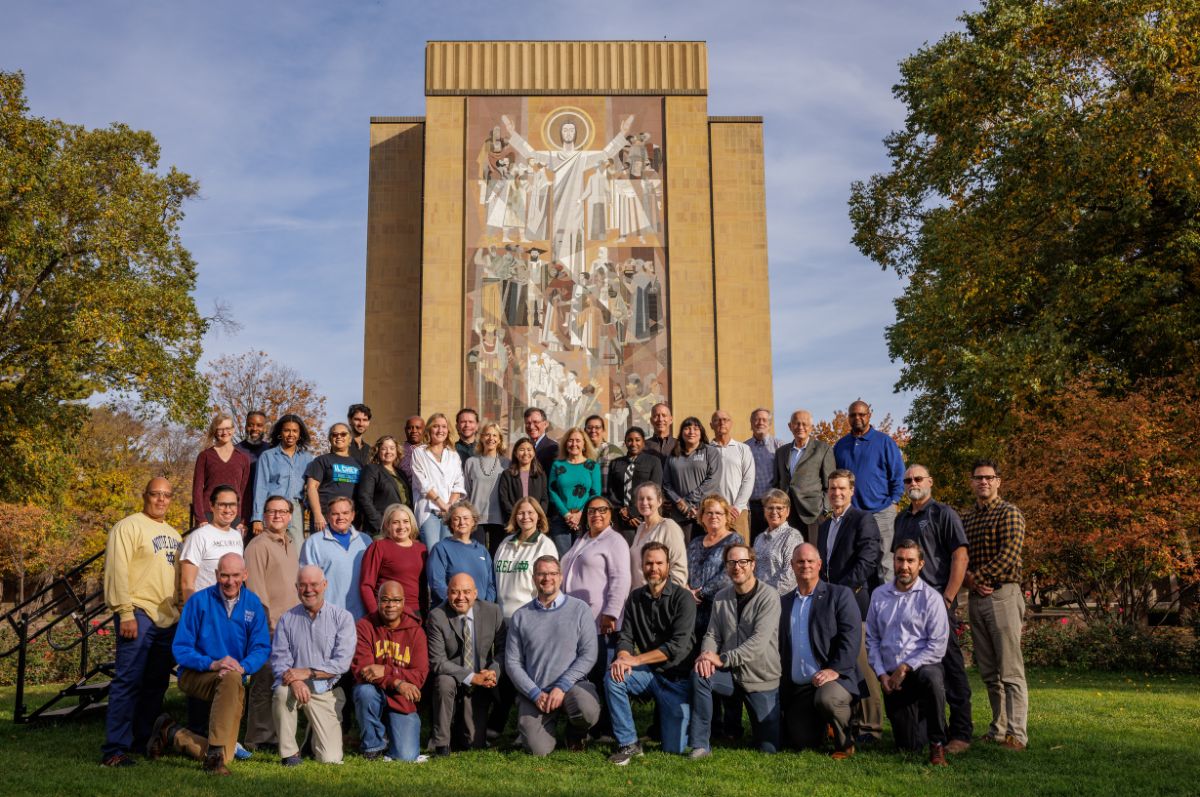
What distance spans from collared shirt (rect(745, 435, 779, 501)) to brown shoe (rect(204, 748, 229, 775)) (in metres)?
4.83

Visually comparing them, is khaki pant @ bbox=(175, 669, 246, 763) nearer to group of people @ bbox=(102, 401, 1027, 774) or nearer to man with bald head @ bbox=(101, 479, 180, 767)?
group of people @ bbox=(102, 401, 1027, 774)

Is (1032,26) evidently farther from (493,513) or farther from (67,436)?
(67,436)

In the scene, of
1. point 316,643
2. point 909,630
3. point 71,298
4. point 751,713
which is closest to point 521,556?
A: point 316,643

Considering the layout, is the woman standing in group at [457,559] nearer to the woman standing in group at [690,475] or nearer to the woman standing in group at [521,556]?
the woman standing in group at [521,556]

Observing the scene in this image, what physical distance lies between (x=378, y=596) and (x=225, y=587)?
104 centimetres

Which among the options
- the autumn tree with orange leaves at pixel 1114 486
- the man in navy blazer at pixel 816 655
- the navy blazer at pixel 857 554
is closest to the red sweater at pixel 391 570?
the man in navy blazer at pixel 816 655

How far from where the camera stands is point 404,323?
23.5 metres

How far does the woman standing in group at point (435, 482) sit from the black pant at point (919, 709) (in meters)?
3.90

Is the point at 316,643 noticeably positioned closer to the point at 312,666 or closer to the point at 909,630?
the point at 312,666

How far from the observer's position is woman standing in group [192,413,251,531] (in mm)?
8656

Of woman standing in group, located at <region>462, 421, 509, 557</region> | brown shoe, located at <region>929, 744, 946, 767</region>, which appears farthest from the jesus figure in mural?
brown shoe, located at <region>929, 744, 946, 767</region>

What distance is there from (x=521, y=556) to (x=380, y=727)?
5.31ft

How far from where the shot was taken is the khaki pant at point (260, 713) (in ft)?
24.4

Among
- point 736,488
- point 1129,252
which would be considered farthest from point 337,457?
point 1129,252
